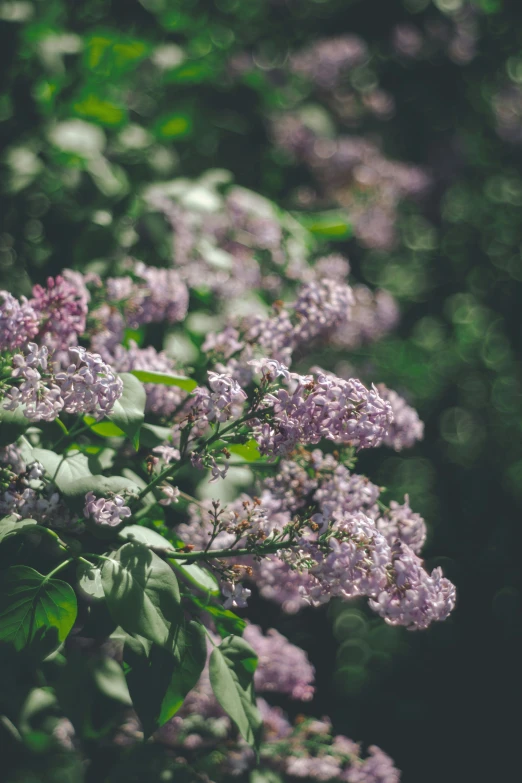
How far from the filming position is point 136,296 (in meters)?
2.08

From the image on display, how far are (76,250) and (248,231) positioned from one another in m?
0.87

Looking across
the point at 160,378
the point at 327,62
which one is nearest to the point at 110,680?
the point at 160,378

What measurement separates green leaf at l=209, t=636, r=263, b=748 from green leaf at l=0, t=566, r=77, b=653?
0.36 m

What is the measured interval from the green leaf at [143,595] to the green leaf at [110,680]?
0.68 meters

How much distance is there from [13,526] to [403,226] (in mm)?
4304

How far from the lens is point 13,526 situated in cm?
136

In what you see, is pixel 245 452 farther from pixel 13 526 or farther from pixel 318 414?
pixel 13 526

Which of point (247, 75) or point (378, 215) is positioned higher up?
point (247, 75)

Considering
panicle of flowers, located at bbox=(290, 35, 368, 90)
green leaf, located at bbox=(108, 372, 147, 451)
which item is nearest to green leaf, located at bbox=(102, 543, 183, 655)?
green leaf, located at bbox=(108, 372, 147, 451)

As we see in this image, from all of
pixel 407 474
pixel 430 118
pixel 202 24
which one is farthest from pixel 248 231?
pixel 430 118

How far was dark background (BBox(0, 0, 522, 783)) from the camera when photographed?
292 cm

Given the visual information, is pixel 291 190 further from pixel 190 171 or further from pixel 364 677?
pixel 364 677

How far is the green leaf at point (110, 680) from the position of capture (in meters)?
1.93

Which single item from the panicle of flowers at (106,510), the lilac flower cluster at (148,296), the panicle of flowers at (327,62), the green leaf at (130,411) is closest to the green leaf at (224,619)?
the panicle of flowers at (106,510)
